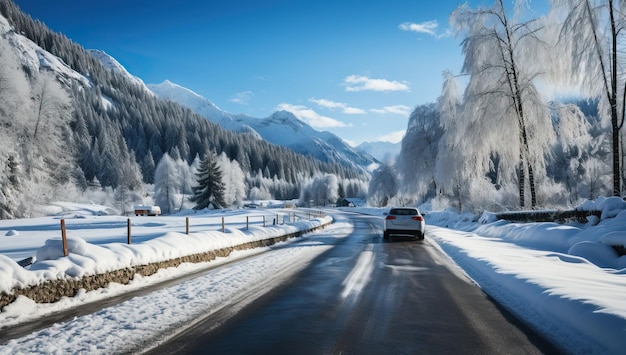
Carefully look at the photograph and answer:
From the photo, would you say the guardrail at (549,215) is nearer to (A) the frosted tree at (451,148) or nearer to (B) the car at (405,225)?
(B) the car at (405,225)

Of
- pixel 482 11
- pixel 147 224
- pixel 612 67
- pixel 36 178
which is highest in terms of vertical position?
pixel 482 11

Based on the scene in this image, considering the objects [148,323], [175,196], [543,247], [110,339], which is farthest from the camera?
[175,196]

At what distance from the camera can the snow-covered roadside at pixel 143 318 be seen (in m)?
4.25

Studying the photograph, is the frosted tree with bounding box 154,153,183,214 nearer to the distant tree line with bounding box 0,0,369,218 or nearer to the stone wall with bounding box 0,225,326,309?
the distant tree line with bounding box 0,0,369,218

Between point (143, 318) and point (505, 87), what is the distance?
2107 centimetres

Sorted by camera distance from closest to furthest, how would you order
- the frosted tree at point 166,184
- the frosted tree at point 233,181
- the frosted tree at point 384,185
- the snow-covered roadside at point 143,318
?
the snow-covered roadside at point 143,318
the frosted tree at point 166,184
the frosted tree at point 384,185
the frosted tree at point 233,181

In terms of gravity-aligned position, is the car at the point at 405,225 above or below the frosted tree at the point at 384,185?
below

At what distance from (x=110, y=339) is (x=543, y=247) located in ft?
42.3

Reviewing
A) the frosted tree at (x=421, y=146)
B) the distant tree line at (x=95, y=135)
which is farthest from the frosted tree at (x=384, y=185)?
the distant tree line at (x=95, y=135)

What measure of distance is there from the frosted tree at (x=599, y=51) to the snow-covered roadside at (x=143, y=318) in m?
13.9

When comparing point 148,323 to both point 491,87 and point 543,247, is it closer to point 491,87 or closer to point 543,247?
point 543,247

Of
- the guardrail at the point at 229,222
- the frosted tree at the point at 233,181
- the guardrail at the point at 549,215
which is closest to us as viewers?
the guardrail at the point at 229,222

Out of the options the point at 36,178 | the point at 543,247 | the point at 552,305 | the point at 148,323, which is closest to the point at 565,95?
the point at 543,247

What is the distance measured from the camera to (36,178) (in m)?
27.8
